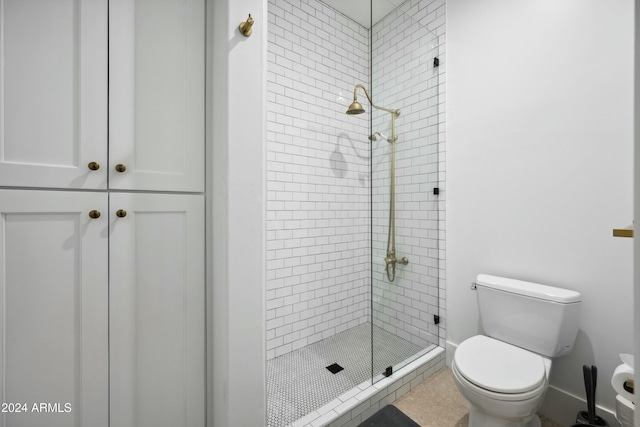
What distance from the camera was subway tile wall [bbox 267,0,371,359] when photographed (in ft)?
6.63

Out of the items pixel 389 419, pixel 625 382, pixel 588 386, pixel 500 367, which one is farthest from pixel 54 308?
pixel 588 386

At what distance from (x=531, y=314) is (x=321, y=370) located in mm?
1332

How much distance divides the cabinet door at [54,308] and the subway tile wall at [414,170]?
160 centimetres

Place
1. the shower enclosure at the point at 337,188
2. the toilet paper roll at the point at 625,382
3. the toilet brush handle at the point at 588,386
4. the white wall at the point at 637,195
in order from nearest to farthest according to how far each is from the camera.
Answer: the white wall at the point at 637,195 → the toilet paper roll at the point at 625,382 → the toilet brush handle at the point at 588,386 → the shower enclosure at the point at 337,188

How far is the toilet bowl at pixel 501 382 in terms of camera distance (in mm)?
1115

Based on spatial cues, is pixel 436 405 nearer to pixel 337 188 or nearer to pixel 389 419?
pixel 389 419

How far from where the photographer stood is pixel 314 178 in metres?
2.21

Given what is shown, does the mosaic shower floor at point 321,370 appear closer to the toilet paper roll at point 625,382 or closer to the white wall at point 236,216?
the white wall at point 236,216

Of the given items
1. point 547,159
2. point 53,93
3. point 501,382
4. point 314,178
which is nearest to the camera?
point 53,93

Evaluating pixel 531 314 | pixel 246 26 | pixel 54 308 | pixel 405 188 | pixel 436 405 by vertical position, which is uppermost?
pixel 246 26

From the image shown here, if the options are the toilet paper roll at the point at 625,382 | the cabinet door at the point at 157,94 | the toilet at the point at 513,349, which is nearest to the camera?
the cabinet door at the point at 157,94

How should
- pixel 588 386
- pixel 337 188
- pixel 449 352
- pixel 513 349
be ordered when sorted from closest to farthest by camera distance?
pixel 588 386
pixel 513 349
pixel 449 352
pixel 337 188

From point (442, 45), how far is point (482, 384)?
2.28 meters

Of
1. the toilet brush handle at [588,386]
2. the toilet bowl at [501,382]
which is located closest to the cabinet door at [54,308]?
the toilet bowl at [501,382]
